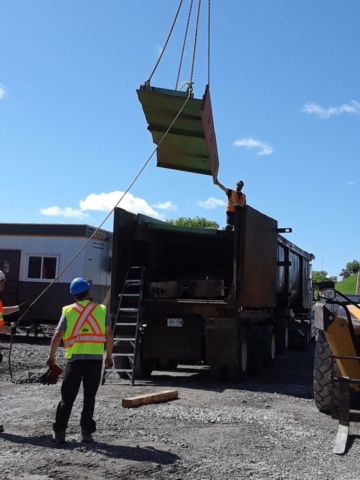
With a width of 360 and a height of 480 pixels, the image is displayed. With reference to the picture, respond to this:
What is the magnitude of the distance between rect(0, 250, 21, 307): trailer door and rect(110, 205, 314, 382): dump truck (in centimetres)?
699

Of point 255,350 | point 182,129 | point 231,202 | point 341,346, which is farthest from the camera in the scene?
point 231,202

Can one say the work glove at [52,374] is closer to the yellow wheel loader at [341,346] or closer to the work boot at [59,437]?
the work boot at [59,437]

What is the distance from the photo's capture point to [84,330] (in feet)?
20.5

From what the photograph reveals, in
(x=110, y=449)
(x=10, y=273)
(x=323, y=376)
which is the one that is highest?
(x=10, y=273)

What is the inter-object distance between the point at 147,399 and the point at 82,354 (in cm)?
229

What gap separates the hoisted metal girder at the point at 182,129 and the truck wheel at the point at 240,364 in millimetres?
3172

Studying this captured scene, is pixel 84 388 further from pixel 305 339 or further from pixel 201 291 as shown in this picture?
pixel 305 339

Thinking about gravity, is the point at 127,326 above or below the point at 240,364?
above

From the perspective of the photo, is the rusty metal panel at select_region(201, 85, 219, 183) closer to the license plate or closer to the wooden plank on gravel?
the license plate

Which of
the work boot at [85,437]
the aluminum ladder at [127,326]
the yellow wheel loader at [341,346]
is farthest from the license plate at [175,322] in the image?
the work boot at [85,437]

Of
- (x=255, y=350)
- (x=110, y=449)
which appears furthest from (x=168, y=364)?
(x=110, y=449)

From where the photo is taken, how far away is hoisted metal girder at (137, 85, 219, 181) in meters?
9.54

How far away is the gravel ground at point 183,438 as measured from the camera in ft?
16.9

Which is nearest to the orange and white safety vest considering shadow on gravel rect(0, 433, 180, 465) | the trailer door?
shadow on gravel rect(0, 433, 180, 465)
